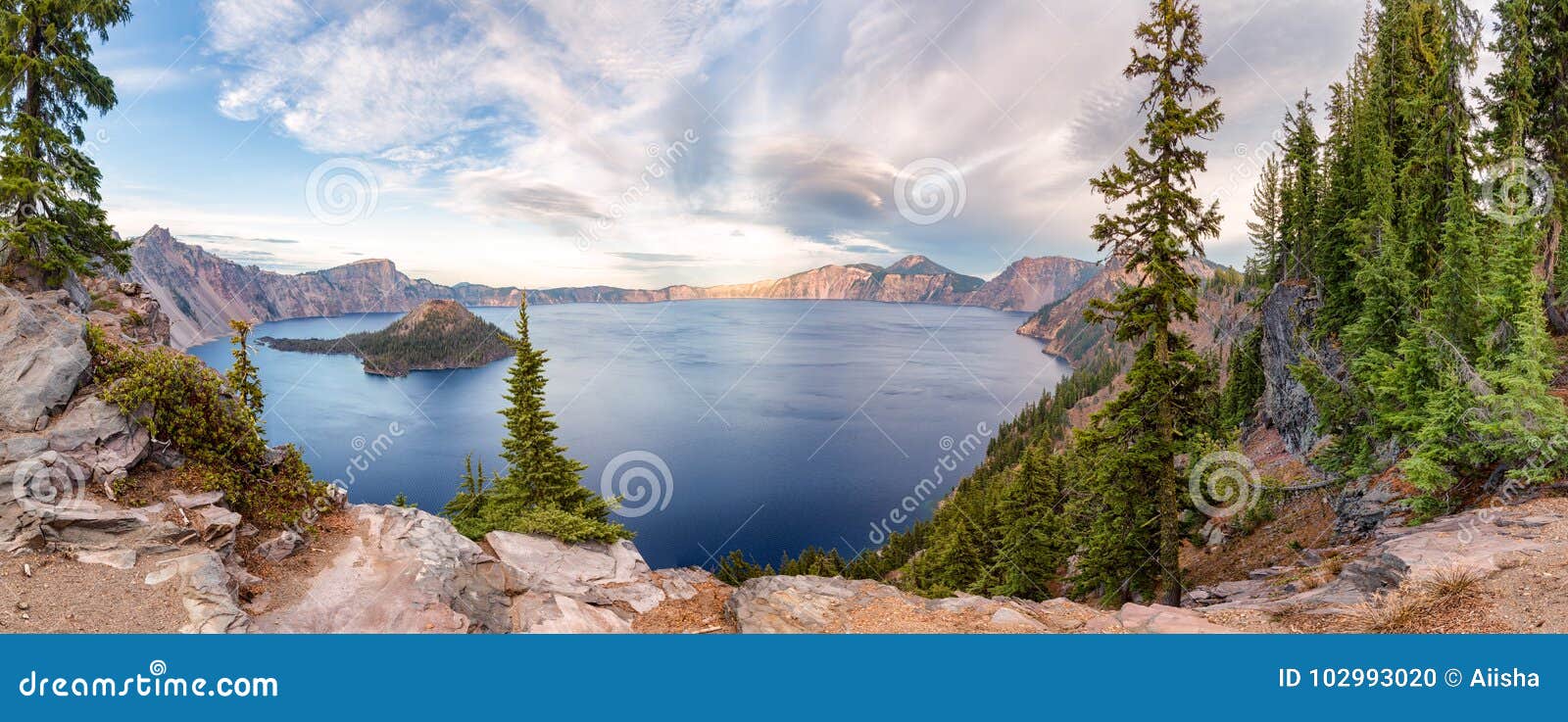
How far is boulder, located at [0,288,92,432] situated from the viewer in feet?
32.4

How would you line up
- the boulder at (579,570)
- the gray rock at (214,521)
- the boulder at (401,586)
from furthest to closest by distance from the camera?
the boulder at (579,570) < the gray rock at (214,521) < the boulder at (401,586)

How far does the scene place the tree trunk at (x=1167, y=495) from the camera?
42.7ft

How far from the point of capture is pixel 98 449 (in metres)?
9.80

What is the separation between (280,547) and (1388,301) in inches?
1216

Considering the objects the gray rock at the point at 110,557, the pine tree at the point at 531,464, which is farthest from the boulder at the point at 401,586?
the pine tree at the point at 531,464

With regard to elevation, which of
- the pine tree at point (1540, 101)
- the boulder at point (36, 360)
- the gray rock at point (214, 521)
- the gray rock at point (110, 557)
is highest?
the pine tree at point (1540, 101)

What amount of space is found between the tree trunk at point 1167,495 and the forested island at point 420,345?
142368mm

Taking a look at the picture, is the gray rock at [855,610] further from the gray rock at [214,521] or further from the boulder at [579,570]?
the gray rock at [214,521]

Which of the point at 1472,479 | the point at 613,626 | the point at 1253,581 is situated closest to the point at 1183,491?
the point at 1253,581

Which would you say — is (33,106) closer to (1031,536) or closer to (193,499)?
(193,499)

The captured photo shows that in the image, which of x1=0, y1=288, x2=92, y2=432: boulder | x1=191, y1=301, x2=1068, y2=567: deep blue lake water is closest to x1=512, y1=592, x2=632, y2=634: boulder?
x1=0, y1=288, x2=92, y2=432: boulder

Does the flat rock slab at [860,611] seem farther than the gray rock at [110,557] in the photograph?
Yes

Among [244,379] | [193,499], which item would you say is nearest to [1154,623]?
[193,499]

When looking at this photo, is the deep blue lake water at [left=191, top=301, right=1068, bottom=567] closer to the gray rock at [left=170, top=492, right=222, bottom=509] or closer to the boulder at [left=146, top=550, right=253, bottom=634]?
the gray rock at [left=170, top=492, right=222, bottom=509]
